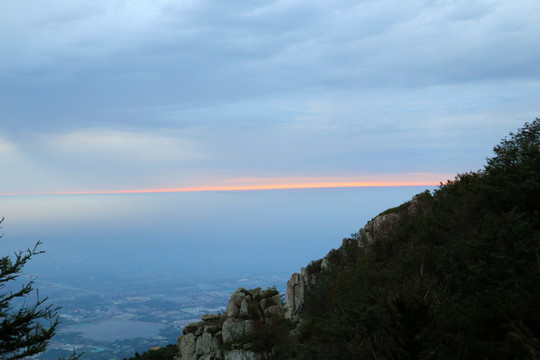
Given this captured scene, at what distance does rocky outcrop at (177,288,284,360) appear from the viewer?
35.1 metres

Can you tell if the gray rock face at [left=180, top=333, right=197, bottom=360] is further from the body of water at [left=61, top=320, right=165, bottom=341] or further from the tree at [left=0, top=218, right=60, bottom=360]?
the body of water at [left=61, top=320, right=165, bottom=341]

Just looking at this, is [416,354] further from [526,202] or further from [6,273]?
[6,273]

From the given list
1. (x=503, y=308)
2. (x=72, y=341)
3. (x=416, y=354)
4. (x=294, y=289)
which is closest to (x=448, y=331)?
(x=503, y=308)

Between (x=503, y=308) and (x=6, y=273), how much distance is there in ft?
68.7

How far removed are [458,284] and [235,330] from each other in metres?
25.1

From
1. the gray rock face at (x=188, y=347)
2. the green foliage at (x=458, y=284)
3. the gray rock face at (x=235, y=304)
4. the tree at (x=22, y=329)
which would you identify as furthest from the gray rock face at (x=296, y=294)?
the tree at (x=22, y=329)

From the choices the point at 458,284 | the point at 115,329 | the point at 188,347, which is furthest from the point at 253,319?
the point at 115,329

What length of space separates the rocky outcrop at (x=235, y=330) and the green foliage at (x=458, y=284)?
5766 mm

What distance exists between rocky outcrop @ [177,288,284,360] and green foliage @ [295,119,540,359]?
5766 millimetres

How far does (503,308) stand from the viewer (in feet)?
46.8

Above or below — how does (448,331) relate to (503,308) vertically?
below

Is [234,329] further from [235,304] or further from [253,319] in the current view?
[235,304]

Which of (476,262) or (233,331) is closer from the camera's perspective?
(476,262)

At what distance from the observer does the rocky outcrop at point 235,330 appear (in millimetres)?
35094
